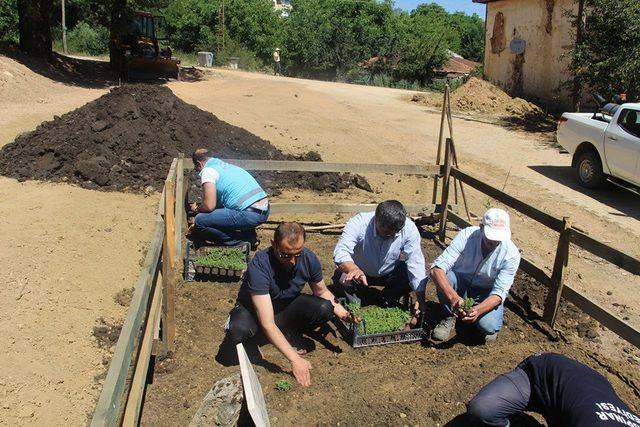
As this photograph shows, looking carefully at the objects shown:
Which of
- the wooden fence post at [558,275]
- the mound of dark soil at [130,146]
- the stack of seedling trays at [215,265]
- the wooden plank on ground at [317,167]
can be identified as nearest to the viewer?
the wooden fence post at [558,275]

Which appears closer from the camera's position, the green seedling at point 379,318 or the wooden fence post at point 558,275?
the green seedling at point 379,318

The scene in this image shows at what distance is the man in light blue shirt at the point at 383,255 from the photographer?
4602 millimetres

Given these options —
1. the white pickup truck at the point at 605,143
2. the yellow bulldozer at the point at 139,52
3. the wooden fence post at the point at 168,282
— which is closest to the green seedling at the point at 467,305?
the wooden fence post at the point at 168,282

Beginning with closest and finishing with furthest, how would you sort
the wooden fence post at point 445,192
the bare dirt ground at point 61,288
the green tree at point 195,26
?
the bare dirt ground at point 61,288 → the wooden fence post at point 445,192 → the green tree at point 195,26

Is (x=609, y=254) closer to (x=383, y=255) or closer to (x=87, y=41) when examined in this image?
(x=383, y=255)

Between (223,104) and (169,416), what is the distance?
15746 millimetres

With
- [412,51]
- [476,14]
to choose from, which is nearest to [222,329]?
[412,51]

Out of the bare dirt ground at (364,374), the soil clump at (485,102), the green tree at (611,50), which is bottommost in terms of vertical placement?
the bare dirt ground at (364,374)

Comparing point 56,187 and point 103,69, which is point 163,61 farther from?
point 56,187

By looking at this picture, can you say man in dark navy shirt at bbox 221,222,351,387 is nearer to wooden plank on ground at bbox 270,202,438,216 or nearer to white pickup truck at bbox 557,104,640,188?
wooden plank on ground at bbox 270,202,438,216

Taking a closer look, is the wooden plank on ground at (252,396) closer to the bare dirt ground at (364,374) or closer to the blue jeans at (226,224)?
the bare dirt ground at (364,374)

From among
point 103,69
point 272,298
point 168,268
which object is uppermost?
point 103,69

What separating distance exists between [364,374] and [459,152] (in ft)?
34.2

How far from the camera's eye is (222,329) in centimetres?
484
